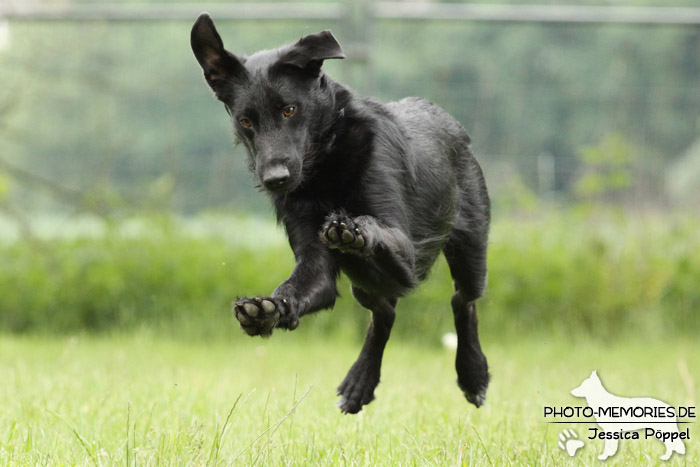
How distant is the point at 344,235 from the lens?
9.49 feet

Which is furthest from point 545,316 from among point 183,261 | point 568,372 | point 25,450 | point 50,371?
point 25,450

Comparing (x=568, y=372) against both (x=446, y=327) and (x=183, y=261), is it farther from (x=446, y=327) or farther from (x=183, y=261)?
(x=183, y=261)

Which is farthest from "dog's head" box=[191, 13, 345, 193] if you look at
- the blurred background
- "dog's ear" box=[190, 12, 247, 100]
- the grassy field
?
the blurred background

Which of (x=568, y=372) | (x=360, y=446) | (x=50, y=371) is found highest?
(x=360, y=446)

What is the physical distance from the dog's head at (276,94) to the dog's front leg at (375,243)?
1.09ft

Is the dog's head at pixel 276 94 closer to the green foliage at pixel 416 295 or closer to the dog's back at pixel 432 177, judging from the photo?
the dog's back at pixel 432 177

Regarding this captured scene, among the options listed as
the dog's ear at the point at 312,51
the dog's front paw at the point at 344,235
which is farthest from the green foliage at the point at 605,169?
the dog's front paw at the point at 344,235

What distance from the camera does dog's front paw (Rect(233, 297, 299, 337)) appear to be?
109 inches

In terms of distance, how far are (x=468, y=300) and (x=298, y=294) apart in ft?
4.96

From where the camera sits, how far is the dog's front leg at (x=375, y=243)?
9.50 ft

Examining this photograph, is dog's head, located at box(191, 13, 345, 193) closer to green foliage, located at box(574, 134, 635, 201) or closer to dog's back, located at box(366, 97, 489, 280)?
dog's back, located at box(366, 97, 489, 280)

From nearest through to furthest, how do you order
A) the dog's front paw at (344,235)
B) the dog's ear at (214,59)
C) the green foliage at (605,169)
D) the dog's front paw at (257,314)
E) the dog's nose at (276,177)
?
the dog's front paw at (257,314)
the dog's front paw at (344,235)
the dog's nose at (276,177)
the dog's ear at (214,59)
the green foliage at (605,169)

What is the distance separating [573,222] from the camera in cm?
802

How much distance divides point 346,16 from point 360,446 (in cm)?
576
